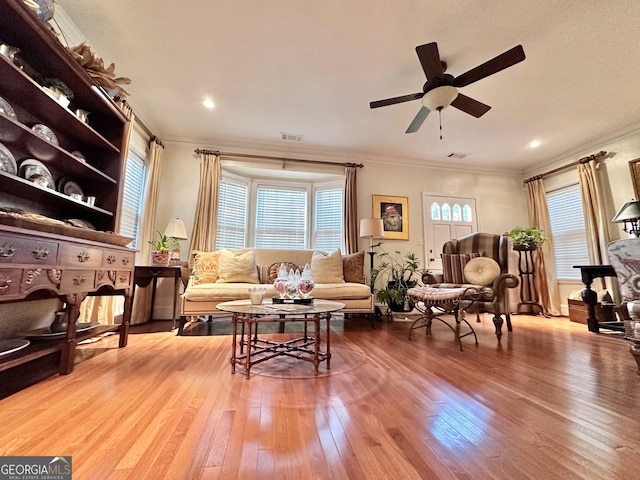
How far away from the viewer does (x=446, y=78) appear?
7.55 feet

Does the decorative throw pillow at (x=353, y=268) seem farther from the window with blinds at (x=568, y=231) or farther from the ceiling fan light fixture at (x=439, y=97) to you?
the window with blinds at (x=568, y=231)

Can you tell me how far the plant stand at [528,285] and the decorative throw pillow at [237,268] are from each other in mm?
4204

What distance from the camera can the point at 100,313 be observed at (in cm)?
262

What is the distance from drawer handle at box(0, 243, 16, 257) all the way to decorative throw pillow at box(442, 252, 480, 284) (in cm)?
370

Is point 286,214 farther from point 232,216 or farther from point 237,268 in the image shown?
point 237,268

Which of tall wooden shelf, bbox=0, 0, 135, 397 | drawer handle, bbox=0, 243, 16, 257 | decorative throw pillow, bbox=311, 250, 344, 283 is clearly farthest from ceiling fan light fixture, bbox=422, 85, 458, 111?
drawer handle, bbox=0, 243, 16, 257

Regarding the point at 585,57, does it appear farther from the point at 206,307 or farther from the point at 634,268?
the point at 206,307

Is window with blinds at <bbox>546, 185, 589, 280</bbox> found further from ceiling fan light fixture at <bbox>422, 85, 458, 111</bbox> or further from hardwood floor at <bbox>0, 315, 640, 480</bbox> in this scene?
ceiling fan light fixture at <bbox>422, 85, 458, 111</bbox>

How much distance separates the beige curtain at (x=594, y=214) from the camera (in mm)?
3736

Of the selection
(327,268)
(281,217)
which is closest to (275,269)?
(327,268)

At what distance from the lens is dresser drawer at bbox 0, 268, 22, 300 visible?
1.18 m

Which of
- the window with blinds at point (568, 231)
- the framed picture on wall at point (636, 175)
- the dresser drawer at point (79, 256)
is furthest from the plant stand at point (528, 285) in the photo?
the dresser drawer at point (79, 256)

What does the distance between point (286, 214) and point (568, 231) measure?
478 cm

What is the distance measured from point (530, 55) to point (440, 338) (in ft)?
9.31
